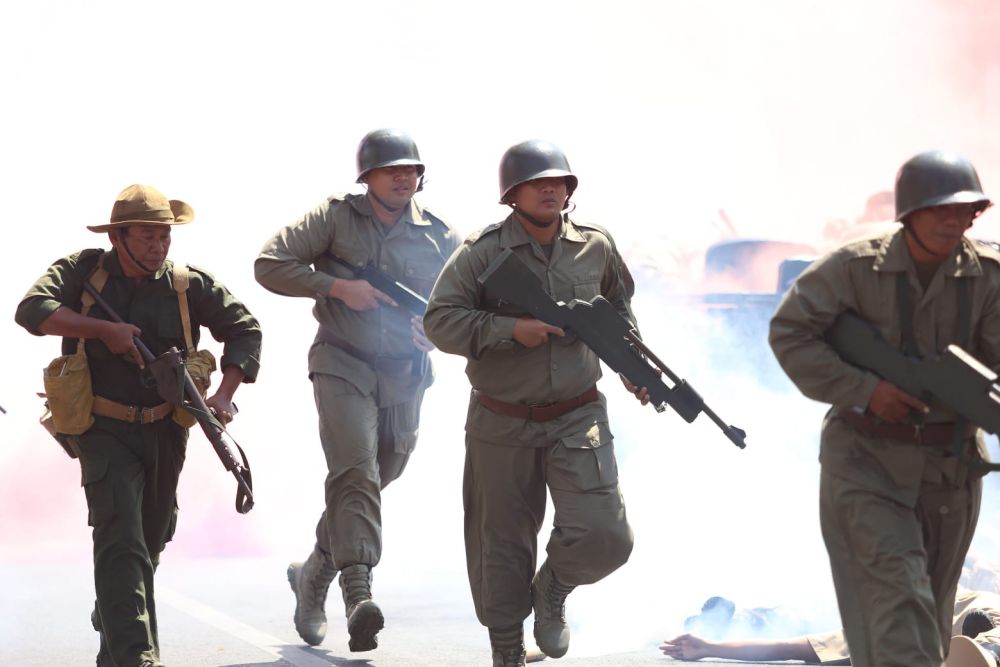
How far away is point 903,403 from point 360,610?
2.60m

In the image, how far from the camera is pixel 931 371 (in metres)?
4.62

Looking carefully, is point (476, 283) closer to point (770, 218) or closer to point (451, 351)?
point (451, 351)

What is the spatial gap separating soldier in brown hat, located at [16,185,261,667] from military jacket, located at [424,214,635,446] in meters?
0.87

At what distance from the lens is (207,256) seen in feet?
46.9

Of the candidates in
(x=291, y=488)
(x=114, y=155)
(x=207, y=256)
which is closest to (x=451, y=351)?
(x=291, y=488)

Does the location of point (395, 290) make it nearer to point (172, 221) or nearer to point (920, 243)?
point (172, 221)

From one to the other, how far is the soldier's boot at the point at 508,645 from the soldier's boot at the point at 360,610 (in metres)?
0.60

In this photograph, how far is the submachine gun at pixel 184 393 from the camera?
19.3 ft

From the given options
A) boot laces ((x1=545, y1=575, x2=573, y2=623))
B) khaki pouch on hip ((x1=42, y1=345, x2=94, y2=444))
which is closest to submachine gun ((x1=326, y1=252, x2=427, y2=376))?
boot laces ((x1=545, y1=575, x2=573, y2=623))

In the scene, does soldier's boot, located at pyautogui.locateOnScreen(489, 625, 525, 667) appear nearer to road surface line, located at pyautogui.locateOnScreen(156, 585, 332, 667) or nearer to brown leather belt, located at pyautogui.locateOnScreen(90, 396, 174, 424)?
road surface line, located at pyautogui.locateOnScreen(156, 585, 332, 667)

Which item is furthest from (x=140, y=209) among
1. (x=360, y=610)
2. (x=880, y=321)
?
(x=880, y=321)

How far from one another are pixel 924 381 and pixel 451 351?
1786mm

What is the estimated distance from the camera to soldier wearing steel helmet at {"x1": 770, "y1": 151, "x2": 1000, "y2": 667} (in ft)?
15.5

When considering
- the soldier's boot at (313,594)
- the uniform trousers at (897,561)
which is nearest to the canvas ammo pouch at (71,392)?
the soldier's boot at (313,594)
